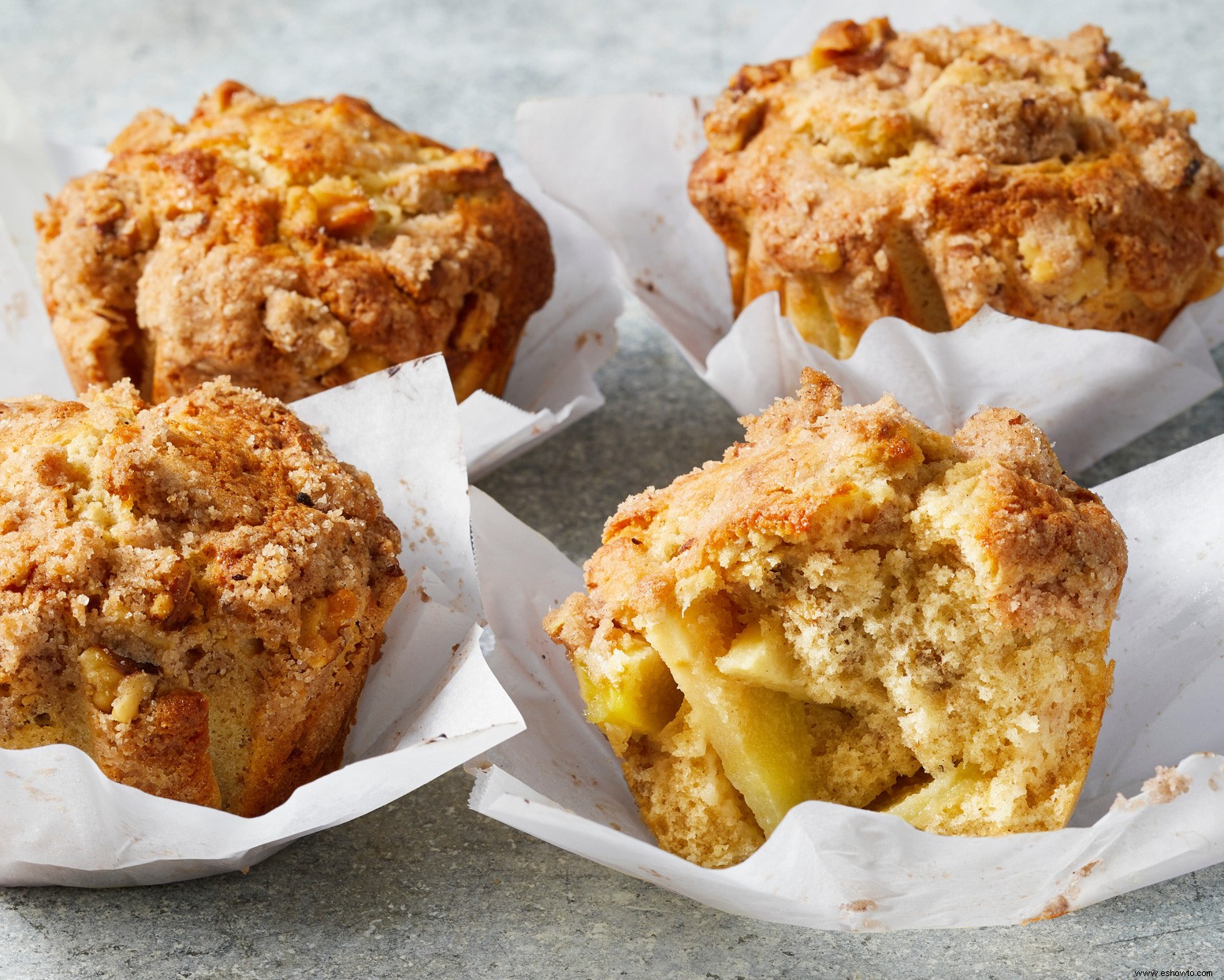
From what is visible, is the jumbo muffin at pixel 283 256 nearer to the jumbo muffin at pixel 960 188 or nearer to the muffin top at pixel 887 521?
the jumbo muffin at pixel 960 188

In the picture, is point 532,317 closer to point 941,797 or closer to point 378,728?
point 378,728

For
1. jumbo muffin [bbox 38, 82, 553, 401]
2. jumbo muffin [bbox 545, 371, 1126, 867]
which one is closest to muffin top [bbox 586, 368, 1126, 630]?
jumbo muffin [bbox 545, 371, 1126, 867]

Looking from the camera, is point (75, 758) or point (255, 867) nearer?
point (75, 758)

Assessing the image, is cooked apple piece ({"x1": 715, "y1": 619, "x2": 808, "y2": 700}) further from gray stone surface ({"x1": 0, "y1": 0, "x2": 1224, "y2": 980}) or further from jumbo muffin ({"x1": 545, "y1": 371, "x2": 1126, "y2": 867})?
gray stone surface ({"x1": 0, "y1": 0, "x2": 1224, "y2": 980})

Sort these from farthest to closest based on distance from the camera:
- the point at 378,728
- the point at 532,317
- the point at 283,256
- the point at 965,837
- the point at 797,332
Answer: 1. the point at 532,317
2. the point at 797,332
3. the point at 283,256
4. the point at 378,728
5. the point at 965,837

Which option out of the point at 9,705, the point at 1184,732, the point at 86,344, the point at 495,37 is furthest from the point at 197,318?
the point at 495,37

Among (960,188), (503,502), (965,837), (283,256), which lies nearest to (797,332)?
(960,188)

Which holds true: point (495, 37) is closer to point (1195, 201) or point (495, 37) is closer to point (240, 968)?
point (1195, 201)
